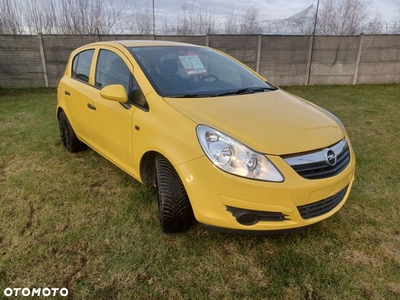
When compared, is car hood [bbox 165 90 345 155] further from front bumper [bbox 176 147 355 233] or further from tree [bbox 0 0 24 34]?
tree [bbox 0 0 24 34]

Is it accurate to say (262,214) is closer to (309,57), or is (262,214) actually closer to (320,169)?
(320,169)

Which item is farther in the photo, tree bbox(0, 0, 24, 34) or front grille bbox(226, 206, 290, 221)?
tree bbox(0, 0, 24, 34)

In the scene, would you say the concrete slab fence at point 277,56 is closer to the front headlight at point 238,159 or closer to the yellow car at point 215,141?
the yellow car at point 215,141

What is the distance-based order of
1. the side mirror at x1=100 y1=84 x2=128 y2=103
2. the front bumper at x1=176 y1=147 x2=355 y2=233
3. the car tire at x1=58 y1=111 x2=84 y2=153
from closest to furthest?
the front bumper at x1=176 y1=147 x2=355 y2=233
the side mirror at x1=100 y1=84 x2=128 y2=103
the car tire at x1=58 y1=111 x2=84 y2=153

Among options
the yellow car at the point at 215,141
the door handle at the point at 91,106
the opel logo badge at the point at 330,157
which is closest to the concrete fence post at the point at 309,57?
the yellow car at the point at 215,141

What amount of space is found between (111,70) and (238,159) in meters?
1.70

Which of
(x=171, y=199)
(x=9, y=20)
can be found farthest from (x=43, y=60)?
(x=171, y=199)

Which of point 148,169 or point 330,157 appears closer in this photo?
point 330,157

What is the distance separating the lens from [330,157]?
6.35ft

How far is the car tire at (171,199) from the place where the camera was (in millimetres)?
2066

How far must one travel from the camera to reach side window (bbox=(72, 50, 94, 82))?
3248 millimetres

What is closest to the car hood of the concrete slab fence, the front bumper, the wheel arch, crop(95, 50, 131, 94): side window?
the front bumper

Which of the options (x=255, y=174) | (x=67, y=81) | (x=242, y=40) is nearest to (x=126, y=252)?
(x=255, y=174)

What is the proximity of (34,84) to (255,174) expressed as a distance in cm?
970
